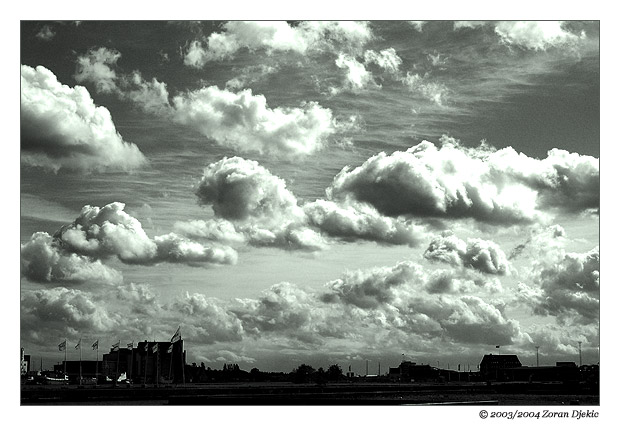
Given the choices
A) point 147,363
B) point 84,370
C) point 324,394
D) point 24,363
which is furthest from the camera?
point 84,370

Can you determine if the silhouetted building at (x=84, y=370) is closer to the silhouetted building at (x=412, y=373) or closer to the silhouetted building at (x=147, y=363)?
the silhouetted building at (x=147, y=363)

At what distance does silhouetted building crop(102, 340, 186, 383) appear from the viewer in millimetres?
76000

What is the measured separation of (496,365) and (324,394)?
1638cm

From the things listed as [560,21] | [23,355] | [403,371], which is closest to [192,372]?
[403,371]

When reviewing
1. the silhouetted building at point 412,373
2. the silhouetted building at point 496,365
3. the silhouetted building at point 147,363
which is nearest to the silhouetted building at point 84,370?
the silhouetted building at point 147,363

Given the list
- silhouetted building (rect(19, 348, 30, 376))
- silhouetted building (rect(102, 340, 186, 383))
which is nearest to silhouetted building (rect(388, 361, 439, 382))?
silhouetted building (rect(102, 340, 186, 383))

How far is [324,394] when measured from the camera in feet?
234

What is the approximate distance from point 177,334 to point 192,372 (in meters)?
22.2

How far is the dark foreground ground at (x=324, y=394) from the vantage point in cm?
5988

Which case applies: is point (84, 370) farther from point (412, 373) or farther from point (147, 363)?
point (412, 373)

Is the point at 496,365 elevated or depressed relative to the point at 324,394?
elevated

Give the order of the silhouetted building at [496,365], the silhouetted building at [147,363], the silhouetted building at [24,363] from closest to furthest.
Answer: the silhouetted building at [24,363]
the silhouetted building at [496,365]
the silhouetted building at [147,363]

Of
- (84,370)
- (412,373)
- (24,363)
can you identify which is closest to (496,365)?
(412,373)

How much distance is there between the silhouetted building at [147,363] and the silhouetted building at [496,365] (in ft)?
81.1
